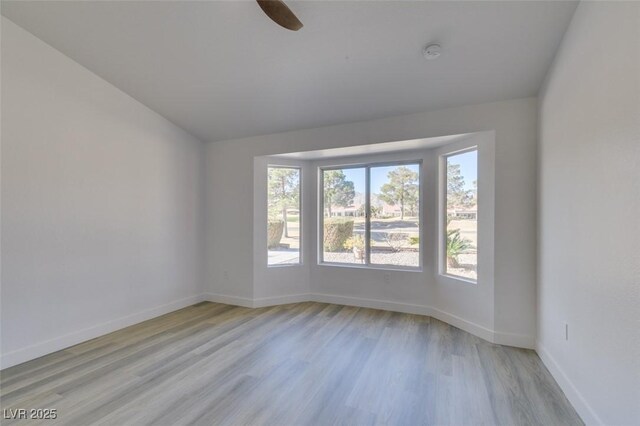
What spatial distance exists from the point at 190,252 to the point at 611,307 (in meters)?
4.46

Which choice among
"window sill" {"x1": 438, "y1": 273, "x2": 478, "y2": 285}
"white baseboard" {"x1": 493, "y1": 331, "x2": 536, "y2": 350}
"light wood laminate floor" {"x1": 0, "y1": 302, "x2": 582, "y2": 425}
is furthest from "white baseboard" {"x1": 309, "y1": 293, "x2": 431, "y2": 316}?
"white baseboard" {"x1": 493, "y1": 331, "x2": 536, "y2": 350}

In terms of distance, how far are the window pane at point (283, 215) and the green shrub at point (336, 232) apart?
1.53ft

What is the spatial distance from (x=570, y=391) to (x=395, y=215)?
243cm

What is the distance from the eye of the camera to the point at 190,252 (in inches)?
162

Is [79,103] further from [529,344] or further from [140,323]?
[529,344]

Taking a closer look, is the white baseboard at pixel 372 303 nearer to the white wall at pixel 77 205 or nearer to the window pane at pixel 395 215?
the window pane at pixel 395 215

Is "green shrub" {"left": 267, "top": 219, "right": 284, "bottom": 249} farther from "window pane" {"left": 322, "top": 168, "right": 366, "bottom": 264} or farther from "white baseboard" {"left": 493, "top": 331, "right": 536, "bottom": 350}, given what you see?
"white baseboard" {"left": 493, "top": 331, "right": 536, "bottom": 350}

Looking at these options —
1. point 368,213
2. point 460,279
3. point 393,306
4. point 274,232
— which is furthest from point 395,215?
point 274,232

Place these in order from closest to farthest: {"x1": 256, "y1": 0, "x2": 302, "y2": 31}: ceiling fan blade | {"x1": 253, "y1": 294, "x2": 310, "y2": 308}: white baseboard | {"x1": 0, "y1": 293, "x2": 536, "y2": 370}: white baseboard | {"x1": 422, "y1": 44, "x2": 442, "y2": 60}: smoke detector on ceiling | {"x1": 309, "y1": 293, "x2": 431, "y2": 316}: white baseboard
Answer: {"x1": 256, "y1": 0, "x2": 302, "y2": 31}: ceiling fan blade, {"x1": 422, "y1": 44, "x2": 442, "y2": 60}: smoke detector on ceiling, {"x1": 0, "y1": 293, "x2": 536, "y2": 370}: white baseboard, {"x1": 309, "y1": 293, "x2": 431, "y2": 316}: white baseboard, {"x1": 253, "y1": 294, "x2": 310, "y2": 308}: white baseboard

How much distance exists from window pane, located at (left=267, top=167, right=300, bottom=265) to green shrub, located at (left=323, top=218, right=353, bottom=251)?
0.47 meters

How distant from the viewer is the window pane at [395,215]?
3771 mm

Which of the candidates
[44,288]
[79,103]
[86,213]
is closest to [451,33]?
[79,103]

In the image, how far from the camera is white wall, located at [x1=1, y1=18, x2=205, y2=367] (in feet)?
7.91

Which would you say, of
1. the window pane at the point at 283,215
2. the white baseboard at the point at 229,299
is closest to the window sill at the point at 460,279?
the window pane at the point at 283,215
